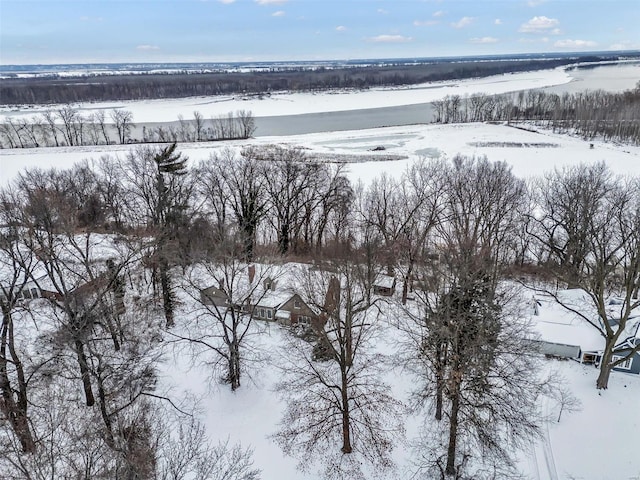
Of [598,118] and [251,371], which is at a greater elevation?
[598,118]

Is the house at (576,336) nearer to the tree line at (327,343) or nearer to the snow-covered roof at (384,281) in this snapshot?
the tree line at (327,343)

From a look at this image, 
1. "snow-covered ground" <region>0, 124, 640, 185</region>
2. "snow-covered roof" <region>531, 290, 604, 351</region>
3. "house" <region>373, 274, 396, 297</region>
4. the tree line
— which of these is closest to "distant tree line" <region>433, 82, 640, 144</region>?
"snow-covered ground" <region>0, 124, 640, 185</region>

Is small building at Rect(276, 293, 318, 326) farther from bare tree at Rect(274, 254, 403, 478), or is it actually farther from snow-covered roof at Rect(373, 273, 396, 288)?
snow-covered roof at Rect(373, 273, 396, 288)

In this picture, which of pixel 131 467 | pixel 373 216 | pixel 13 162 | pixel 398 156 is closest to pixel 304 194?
pixel 373 216

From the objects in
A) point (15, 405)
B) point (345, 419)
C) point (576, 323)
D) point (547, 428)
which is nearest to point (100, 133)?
point (15, 405)

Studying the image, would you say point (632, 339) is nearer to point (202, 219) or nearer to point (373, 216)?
point (373, 216)

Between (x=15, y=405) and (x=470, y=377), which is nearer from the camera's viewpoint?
(x=470, y=377)

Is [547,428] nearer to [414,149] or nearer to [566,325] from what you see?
[566,325]
